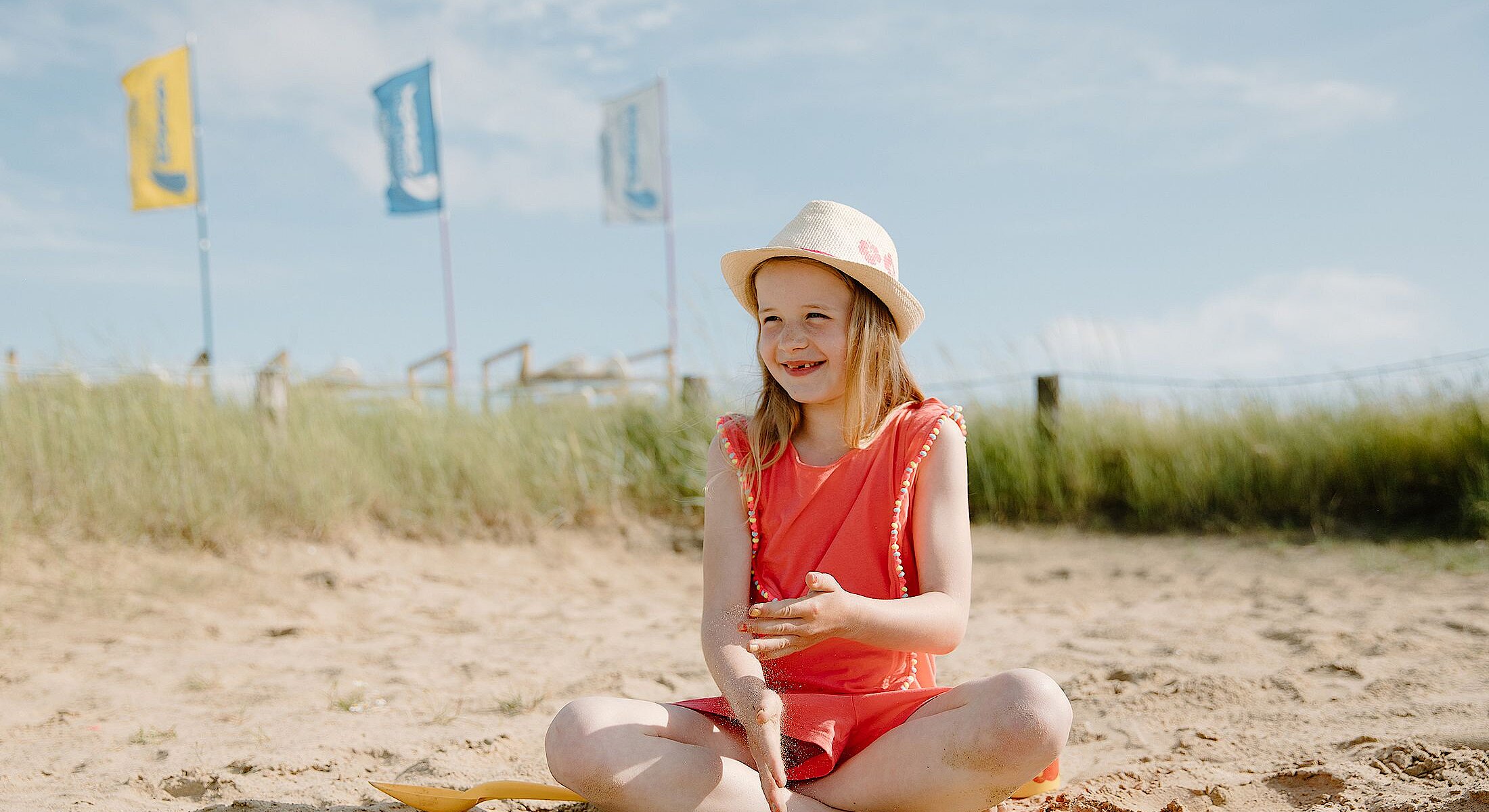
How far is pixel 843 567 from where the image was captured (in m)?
1.92

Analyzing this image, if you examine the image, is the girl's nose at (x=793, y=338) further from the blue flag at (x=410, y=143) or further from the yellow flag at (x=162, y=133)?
the blue flag at (x=410, y=143)

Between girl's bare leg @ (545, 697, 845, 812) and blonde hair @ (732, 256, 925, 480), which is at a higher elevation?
blonde hair @ (732, 256, 925, 480)

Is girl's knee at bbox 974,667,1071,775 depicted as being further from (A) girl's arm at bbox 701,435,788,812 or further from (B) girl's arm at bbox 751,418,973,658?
(A) girl's arm at bbox 701,435,788,812

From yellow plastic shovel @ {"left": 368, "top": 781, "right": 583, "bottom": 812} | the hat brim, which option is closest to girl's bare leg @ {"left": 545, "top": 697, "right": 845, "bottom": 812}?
yellow plastic shovel @ {"left": 368, "top": 781, "right": 583, "bottom": 812}

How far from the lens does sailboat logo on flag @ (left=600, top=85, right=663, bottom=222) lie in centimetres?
1555

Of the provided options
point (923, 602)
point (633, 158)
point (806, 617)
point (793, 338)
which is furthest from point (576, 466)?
point (633, 158)

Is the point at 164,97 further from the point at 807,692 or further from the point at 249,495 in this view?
the point at 807,692

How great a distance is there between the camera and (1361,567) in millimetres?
5512

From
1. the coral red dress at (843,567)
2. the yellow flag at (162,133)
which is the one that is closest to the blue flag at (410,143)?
the yellow flag at (162,133)

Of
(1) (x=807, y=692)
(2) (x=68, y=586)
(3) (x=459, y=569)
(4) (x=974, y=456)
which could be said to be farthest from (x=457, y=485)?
(1) (x=807, y=692)

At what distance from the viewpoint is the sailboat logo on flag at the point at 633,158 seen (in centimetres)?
1555

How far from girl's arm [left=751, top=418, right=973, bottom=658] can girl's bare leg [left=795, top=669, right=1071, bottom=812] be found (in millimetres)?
111

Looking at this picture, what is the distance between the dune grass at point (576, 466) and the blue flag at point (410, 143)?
8.41 m

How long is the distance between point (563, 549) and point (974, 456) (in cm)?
300
